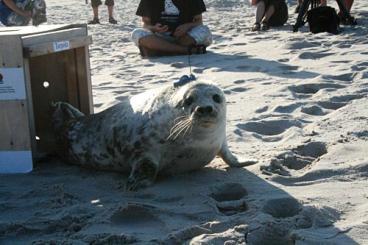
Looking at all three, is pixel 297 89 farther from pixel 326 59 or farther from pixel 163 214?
pixel 163 214

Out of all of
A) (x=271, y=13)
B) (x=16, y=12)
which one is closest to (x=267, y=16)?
(x=271, y=13)

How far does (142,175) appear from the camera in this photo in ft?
11.0

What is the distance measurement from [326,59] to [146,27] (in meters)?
2.41

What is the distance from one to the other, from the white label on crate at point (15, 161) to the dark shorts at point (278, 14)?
642cm

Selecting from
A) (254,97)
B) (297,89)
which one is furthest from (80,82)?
(297,89)

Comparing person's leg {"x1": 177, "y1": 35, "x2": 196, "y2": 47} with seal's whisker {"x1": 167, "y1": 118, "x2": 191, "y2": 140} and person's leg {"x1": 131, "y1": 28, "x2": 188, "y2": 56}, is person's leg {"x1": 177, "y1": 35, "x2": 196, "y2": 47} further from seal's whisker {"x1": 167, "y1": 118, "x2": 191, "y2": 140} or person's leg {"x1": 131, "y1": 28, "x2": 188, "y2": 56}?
seal's whisker {"x1": 167, "y1": 118, "x2": 191, "y2": 140}

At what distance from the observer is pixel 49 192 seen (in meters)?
3.33

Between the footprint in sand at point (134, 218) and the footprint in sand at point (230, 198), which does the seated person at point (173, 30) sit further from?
the footprint in sand at point (134, 218)

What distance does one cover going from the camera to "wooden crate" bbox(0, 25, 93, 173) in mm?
3582

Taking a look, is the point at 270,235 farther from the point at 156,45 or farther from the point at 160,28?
the point at 160,28

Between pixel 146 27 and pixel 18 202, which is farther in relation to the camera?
pixel 146 27

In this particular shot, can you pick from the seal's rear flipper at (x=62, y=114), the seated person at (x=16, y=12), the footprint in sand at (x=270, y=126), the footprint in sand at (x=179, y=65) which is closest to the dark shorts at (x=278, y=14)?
the footprint in sand at (x=179, y=65)

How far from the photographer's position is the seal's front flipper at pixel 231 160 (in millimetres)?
3600

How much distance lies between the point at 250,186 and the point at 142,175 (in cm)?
58
